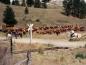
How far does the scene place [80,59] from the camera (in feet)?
52.3

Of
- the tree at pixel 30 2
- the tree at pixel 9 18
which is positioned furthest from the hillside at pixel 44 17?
the tree at pixel 30 2

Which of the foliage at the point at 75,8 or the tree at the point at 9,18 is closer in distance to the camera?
the tree at the point at 9,18

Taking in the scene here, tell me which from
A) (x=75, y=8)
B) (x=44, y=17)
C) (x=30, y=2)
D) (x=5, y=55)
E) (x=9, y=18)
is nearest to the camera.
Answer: (x=5, y=55)

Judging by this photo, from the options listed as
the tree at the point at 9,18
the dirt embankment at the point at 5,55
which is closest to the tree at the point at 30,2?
the tree at the point at 9,18

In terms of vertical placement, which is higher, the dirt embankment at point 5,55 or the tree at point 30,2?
the dirt embankment at point 5,55

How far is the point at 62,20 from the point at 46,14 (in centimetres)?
594

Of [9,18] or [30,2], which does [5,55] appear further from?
Result: [30,2]

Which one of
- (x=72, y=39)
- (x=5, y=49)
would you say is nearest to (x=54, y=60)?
(x=5, y=49)

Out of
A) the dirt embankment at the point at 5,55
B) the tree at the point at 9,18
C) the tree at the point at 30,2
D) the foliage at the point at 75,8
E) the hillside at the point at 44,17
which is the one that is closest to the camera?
the dirt embankment at the point at 5,55

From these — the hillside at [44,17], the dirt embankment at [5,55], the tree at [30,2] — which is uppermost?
the dirt embankment at [5,55]

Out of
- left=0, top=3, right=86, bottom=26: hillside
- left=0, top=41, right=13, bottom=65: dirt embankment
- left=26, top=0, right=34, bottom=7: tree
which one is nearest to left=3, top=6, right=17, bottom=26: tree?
left=0, top=3, right=86, bottom=26: hillside

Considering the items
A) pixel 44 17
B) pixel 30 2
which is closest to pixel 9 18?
pixel 44 17

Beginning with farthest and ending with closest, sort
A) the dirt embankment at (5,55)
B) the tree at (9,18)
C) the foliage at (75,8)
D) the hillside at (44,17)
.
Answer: the foliage at (75,8) < the hillside at (44,17) < the tree at (9,18) < the dirt embankment at (5,55)

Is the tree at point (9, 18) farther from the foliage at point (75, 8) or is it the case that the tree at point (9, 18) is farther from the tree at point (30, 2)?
the tree at point (30, 2)
